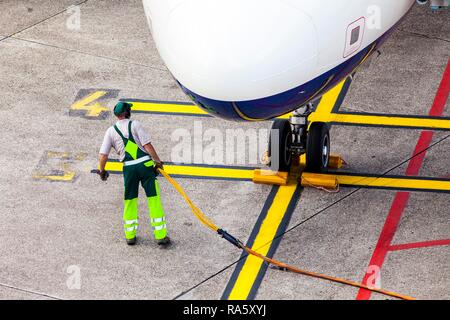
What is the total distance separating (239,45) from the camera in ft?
36.0

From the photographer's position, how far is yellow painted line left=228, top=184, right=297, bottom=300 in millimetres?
12273

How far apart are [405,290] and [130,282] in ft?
11.1

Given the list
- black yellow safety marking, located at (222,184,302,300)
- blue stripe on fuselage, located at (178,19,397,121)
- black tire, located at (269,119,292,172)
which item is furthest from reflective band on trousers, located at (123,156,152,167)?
black tire, located at (269,119,292,172)

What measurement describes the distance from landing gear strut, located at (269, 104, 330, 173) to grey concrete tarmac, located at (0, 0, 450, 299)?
0.45m

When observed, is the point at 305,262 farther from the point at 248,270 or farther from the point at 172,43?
the point at 172,43

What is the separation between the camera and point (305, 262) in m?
12.7

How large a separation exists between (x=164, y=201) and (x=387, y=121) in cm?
420

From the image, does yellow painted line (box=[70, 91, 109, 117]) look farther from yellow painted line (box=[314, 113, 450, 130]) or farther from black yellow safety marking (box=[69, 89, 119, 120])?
yellow painted line (box=[314, 113, 450, 130])

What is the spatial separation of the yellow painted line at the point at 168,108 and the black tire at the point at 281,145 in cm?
238

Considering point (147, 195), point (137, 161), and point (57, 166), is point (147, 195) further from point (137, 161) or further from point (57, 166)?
point (57, 166)

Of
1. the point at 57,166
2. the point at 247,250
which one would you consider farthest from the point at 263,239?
the point at 57,166

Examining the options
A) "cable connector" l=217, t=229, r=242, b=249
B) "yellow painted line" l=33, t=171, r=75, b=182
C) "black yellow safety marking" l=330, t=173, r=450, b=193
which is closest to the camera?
"cable connector" l=217, t=229, r=242, b=249

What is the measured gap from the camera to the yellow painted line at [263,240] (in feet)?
40.3
